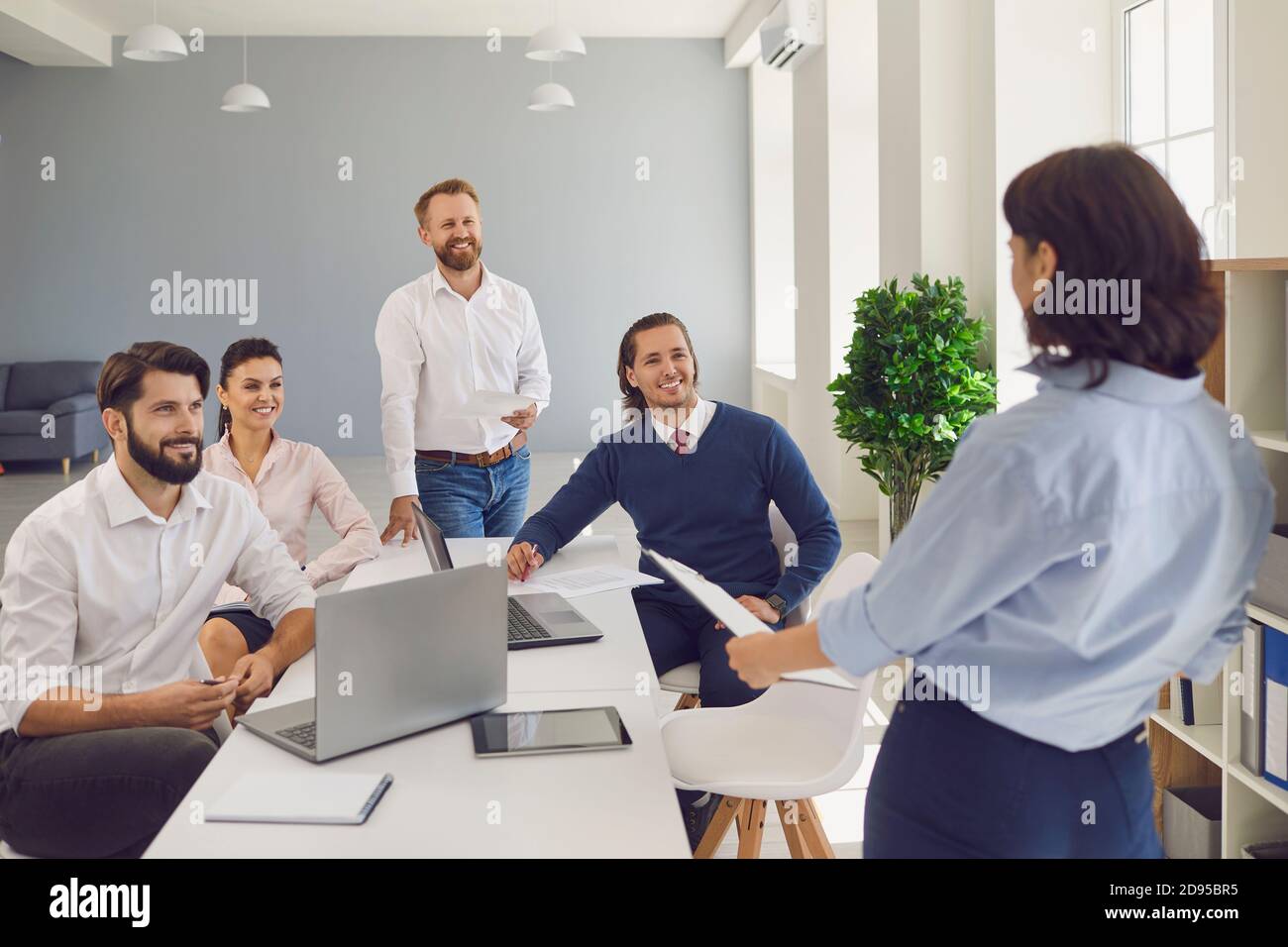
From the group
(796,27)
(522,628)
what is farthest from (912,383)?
(796,27)

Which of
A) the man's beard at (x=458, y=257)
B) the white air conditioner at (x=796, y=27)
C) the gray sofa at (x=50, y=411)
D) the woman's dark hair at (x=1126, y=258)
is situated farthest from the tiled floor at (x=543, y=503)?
the white air conditioner at (x=796, y=27)

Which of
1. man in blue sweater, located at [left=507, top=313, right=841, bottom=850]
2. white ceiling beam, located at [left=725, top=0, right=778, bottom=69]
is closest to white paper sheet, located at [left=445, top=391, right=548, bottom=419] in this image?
man in blue sweater, located at [left=507, top=313, right=841, bottom=850]

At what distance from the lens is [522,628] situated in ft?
7.99

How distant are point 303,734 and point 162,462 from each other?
0.80 m

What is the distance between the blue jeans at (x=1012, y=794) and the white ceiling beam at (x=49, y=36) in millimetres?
9149

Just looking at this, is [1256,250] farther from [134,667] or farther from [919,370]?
[134,667]

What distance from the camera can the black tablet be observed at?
1.81 m

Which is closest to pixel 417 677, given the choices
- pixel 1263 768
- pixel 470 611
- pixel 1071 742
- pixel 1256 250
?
pixel 470 611

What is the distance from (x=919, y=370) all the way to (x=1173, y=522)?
3317 mm

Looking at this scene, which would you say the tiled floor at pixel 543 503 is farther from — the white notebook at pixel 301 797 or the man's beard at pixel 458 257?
the man's beard at pixel 458 257

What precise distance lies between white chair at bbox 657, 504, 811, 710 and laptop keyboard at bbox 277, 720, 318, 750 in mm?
1047

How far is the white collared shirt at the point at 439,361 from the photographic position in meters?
3.79

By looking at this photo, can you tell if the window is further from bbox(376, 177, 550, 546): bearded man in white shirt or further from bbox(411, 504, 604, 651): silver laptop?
bbox(411, 504, 604, 651): silver laptop
